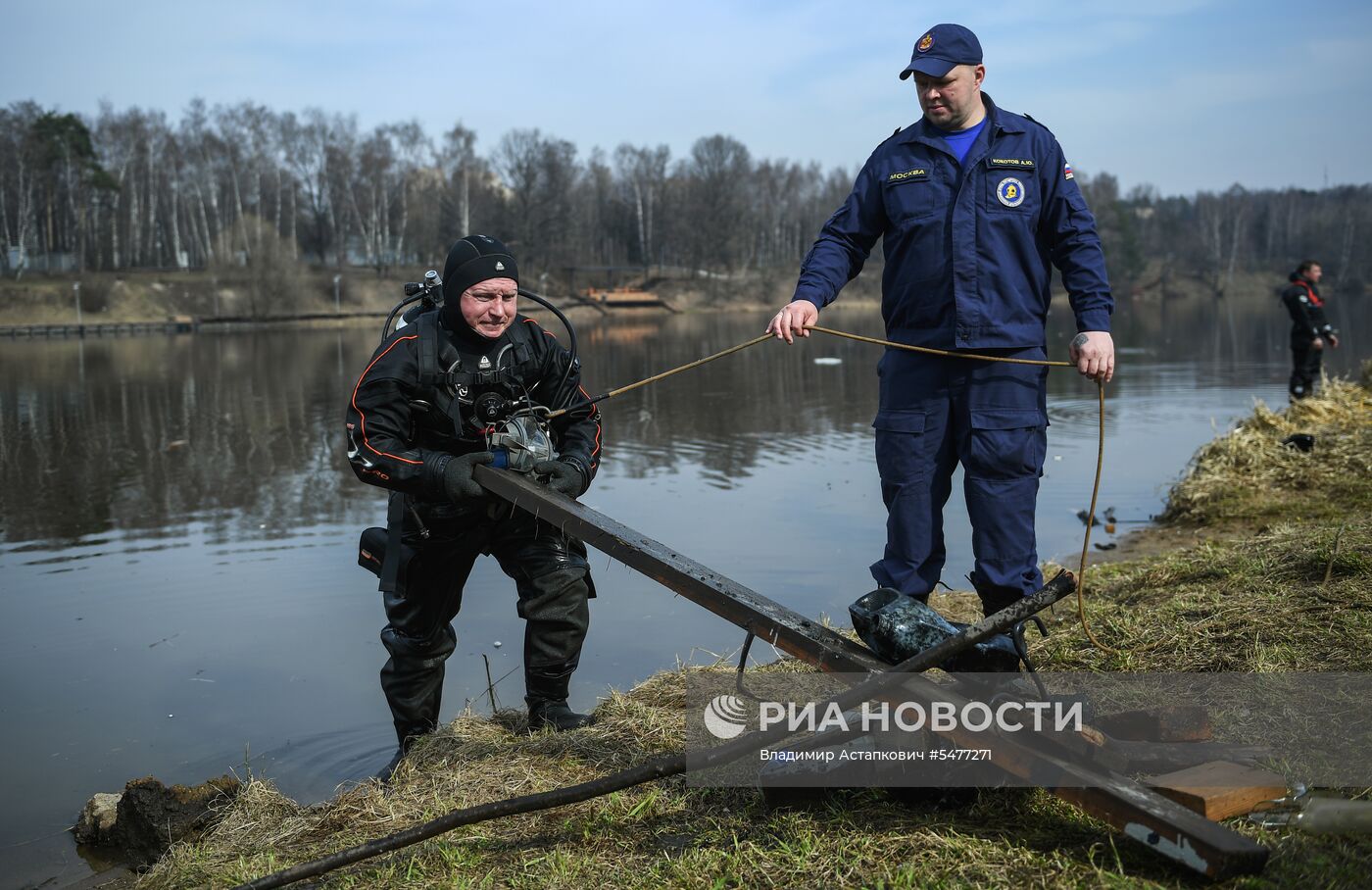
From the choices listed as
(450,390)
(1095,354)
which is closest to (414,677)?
(450,390)

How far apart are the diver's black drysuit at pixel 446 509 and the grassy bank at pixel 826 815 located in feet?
1.21

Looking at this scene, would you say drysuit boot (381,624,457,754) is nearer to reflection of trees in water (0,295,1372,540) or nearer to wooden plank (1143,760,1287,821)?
wooden plank (1143,760,1287,821)

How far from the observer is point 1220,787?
9.62 feet

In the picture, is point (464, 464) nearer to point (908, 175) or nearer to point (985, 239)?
point (908, 175)

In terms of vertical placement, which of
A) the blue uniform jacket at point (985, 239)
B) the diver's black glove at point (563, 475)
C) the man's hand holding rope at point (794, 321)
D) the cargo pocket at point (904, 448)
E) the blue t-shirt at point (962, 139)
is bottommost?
the diver's black glove at point (563, 475)

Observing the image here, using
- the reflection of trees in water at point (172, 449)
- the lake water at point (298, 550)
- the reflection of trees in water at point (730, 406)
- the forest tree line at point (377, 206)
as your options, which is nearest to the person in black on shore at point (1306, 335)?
the lake water at point (298, 550)

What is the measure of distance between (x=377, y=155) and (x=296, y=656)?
279ft

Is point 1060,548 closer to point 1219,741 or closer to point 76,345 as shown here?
point 1219,741

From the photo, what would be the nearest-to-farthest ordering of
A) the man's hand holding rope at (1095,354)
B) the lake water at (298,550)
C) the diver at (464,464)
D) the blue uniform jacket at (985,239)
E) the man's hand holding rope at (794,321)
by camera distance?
the man's hand holding rope at (1095,354) → the man's hand holding rope at (794,321) → the blue uniform jacket at (985,239) → the diver at (464,464) → the lake water at (298,550)

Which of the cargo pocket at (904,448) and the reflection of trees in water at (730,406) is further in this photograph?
the reflection of trees in water at (730,406)

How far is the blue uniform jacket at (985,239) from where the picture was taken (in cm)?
422

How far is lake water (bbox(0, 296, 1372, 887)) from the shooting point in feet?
19.2

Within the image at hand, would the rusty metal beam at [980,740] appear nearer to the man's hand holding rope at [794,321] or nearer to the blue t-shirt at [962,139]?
the man's hand holding rope at [794,321]

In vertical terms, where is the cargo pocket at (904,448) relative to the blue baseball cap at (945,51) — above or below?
below
